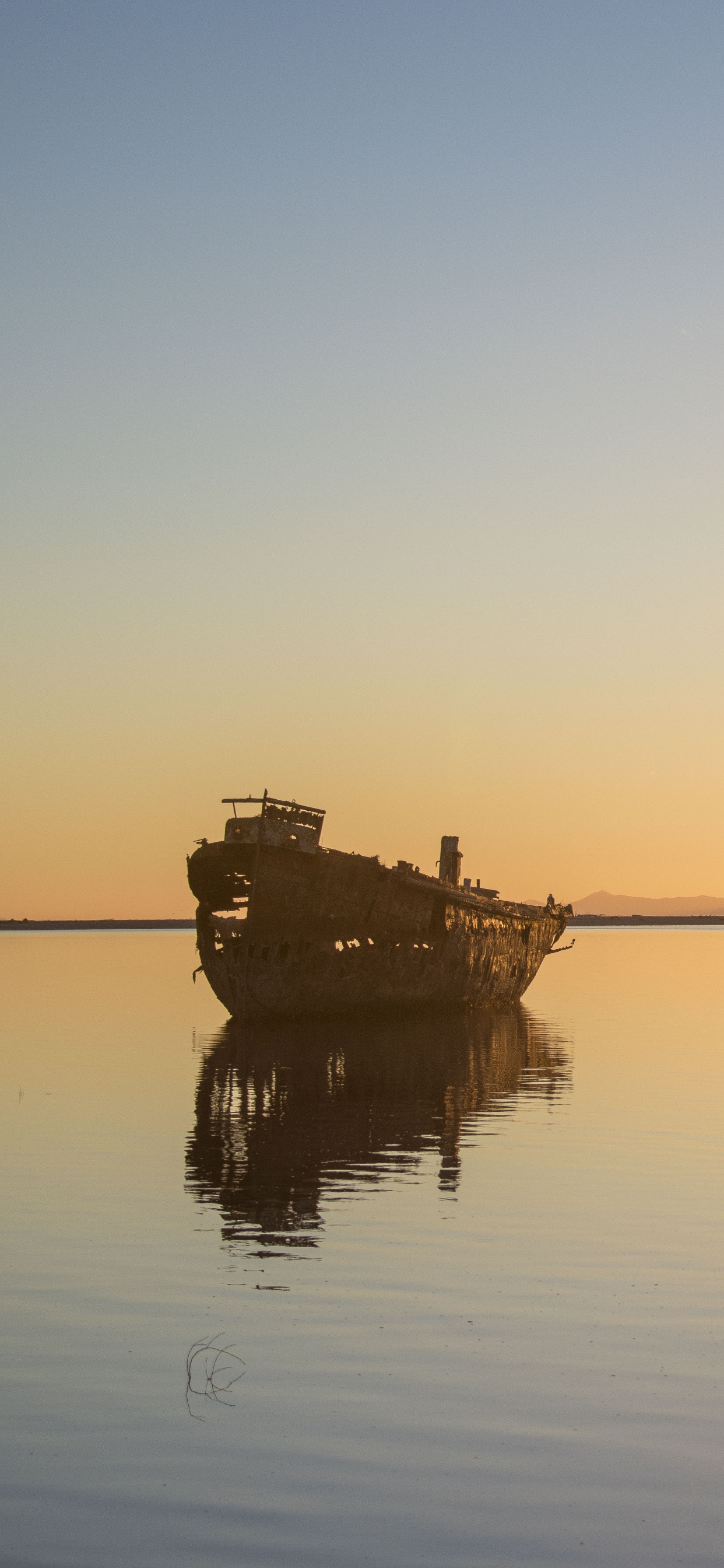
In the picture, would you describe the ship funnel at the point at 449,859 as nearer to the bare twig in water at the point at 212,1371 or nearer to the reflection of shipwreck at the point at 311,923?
the reflection of shipwreck at the point at 311,923

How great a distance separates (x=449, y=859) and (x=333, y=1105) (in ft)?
104

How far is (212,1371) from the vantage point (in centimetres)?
1212

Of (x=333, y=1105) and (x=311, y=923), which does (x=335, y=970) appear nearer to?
(x=311, y=923)

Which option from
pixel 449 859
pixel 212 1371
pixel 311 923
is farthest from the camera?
pixel 449 859

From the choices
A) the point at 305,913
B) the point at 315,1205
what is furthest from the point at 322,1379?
the point at 305,913

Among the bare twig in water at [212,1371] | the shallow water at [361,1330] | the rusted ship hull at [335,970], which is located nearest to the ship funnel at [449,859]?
the rusted ship hull at [335,970]

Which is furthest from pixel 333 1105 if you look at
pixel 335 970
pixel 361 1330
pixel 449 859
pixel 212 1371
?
pixel 449 859

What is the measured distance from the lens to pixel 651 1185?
69.1 ft

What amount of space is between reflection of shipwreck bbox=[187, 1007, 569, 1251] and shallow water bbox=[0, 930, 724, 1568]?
0.14 meters

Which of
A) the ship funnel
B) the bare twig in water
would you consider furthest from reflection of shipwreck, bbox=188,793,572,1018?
the bare twig in water

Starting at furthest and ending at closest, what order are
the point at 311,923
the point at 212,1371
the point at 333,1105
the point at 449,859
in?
the point at 449,859 < the point at 311,923 < the point at 333,1105 < the point at 212,1371

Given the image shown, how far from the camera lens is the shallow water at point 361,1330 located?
927 cm

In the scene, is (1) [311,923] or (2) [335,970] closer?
(1) [311,923]

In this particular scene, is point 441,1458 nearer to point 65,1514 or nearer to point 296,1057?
point 65,1514
